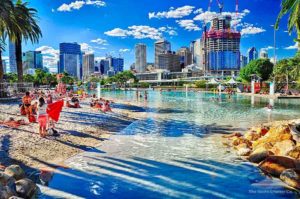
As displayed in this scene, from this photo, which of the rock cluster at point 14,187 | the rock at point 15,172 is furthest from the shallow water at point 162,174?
the rock at point 15,172

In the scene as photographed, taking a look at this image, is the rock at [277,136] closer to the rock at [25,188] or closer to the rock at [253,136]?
the rock at [253,136]

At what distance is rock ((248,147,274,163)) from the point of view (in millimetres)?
14164

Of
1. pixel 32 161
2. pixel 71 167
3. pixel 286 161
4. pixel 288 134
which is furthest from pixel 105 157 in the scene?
pixel 288 134

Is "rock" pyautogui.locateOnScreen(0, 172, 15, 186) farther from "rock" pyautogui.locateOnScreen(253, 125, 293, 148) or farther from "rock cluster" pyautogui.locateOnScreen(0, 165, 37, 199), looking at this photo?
"rock" pyautogui.locateOnScreen(253, 125, 293, 148)

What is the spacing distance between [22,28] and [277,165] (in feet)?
117

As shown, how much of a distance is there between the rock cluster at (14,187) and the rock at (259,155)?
28.6ft

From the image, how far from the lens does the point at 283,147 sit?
14711 mm

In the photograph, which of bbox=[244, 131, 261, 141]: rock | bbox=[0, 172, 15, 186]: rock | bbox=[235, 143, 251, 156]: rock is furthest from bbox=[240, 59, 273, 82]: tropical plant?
bbox=[0, 172, 15, 186]: rock

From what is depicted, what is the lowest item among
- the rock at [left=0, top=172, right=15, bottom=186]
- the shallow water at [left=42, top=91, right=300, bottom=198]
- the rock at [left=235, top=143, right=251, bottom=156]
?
the shallow water at [left=42, top=91, right=300, bottom=198]

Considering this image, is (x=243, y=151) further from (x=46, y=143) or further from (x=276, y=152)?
(x=46, y=143)

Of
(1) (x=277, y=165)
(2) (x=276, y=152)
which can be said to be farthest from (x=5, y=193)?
(2) (x=276, y=152)

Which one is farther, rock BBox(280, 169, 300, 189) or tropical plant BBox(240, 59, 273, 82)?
tropical plant BBox(240, 59, 273, 82)

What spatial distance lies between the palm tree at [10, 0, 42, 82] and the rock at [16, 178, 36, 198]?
31.7 m

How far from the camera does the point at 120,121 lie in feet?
92.8
